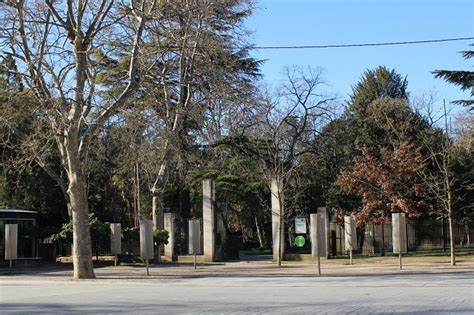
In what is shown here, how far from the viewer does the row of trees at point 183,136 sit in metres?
23.9

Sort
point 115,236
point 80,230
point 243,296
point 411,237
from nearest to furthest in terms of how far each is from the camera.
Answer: point 243,296 < point 80,230 < point 115,236 < point 411,237

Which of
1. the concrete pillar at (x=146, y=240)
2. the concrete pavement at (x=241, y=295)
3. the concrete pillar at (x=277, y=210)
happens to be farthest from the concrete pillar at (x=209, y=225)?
the concrete pavement at (x=241, y=295)

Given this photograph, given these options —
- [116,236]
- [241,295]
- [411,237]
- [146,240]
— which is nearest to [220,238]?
[116,236]

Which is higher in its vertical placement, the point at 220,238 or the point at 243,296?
the point at 220,238

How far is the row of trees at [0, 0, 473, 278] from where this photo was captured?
Answer: 2394 centimetres

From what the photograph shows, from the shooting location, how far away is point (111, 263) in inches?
1351

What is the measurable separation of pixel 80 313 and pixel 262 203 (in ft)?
122

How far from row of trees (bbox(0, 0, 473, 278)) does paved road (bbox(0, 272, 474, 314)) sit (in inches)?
222

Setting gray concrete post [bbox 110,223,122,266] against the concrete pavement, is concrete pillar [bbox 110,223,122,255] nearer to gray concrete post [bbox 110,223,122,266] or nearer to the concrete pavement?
gray concrete post [bbox 110,223,122,266]

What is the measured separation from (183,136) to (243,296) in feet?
74.1

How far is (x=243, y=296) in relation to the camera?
50.3ft

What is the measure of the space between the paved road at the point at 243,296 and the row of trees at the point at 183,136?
5.64m

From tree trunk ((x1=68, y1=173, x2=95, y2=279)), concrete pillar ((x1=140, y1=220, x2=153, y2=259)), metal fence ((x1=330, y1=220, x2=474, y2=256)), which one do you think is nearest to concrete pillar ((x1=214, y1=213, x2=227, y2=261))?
metal fence ((x1=330, y1=220, x2=474, y2=256))

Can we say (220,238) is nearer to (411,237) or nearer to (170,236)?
(170,236)
